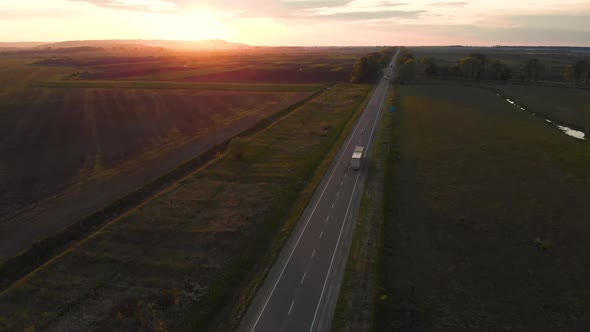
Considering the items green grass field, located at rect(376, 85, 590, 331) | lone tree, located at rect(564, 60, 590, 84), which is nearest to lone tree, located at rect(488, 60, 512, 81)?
lone tree, located at rect(564, 60, 590, 84)

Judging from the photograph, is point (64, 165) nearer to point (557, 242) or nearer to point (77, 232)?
point (77, 232)

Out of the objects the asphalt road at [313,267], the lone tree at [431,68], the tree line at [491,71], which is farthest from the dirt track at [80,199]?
the lone tree at [431,68]

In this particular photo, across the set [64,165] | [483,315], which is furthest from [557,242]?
[64,165]

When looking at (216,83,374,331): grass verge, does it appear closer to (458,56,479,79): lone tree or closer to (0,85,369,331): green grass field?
(0,85,369,331): green grass field

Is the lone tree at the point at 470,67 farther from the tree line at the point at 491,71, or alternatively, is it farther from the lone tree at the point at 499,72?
the lone tree at the point at 499,72

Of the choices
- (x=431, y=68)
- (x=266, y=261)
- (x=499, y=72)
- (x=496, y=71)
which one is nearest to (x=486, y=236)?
(x=266, y=261)
